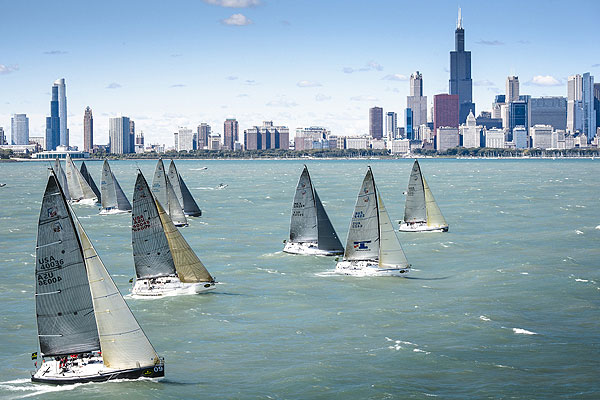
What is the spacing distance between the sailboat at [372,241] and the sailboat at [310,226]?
287 inches

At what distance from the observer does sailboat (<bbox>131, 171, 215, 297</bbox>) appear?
46344 millimetres

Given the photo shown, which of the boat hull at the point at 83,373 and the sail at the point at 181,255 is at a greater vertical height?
the sail at the point at 181,255

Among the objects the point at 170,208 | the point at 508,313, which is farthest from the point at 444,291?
the point at 170,208

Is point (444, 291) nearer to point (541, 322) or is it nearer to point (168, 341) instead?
point (541, 322)

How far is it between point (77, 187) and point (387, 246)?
7809 centimetres

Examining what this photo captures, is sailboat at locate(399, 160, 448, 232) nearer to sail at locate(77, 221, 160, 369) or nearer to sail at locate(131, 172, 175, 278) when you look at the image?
sail at locate(131, 172, 175, 278)

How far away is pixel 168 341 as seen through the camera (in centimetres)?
3975

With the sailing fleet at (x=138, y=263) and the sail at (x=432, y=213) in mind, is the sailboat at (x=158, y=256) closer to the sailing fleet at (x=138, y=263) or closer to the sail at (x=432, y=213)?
the sailing fleet at (x=138, y=263)

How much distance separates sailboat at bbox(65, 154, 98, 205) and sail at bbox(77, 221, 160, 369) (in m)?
91.9

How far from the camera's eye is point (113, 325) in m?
31.2

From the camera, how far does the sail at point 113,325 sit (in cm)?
3102

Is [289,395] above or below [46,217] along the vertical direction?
below

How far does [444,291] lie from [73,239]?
27.0 meters

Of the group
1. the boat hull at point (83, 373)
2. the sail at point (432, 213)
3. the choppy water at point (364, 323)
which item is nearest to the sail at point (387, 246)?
the choppy water at point (364, 323)
